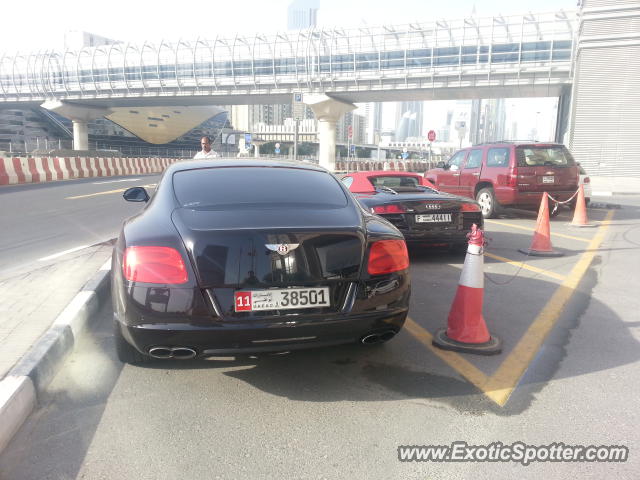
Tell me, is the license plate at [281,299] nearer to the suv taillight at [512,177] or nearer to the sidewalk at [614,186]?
the suv taillight at [512,177]

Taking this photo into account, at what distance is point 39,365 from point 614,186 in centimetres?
2582

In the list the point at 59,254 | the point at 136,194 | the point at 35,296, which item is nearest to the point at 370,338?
the point at 136,194

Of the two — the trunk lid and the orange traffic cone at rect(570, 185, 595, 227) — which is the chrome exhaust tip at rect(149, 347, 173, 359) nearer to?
the trunk lid

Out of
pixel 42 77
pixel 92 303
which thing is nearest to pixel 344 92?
pixel 42 77

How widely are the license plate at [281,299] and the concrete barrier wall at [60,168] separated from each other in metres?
18.1

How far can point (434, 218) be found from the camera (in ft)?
22.1

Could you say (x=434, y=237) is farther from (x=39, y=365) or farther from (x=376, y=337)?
(x=39, y=365)

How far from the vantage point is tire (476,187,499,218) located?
11471mm

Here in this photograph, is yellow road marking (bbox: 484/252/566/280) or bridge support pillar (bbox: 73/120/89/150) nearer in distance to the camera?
yellow road marking (bbox: 484/252/566/280)

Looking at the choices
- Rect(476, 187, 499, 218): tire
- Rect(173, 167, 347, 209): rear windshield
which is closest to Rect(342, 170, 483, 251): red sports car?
Rect(173, 167, 347, 209): rear windshield

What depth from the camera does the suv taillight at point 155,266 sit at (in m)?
2.80

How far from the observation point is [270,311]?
2.84m

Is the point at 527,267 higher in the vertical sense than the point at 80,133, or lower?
lower

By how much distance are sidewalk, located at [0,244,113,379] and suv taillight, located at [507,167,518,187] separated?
323 inches
